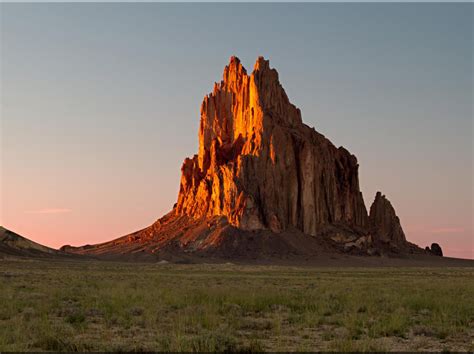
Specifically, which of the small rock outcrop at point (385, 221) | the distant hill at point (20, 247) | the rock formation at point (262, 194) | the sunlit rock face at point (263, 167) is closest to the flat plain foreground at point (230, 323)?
the distant hill at point (20, 247)

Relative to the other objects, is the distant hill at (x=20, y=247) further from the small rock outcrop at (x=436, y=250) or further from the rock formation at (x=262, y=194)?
the small rock outcrop at (x=436, y=250)

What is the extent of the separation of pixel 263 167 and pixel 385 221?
130 feet

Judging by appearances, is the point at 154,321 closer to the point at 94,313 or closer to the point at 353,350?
the point at 94,313

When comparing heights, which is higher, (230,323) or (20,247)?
(20,247)

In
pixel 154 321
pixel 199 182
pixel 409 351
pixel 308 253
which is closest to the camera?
pixel 409 351

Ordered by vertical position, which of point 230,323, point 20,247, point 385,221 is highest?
point 385,221

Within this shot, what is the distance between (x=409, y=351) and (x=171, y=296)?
47.6ft

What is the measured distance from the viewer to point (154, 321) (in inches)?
806

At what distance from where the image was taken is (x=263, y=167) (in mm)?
141000

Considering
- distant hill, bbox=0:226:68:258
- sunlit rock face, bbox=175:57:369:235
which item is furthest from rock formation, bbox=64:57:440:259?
distant hill, bbox=0:226:68:258

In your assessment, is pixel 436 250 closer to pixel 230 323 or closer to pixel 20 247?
pixel 20 247

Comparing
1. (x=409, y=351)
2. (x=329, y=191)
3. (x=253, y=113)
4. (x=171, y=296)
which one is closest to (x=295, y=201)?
(x=329, y=191)

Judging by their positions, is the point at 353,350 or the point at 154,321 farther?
the point at 154,321

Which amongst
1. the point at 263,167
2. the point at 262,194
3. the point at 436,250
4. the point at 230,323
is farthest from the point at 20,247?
the point at 230,323
